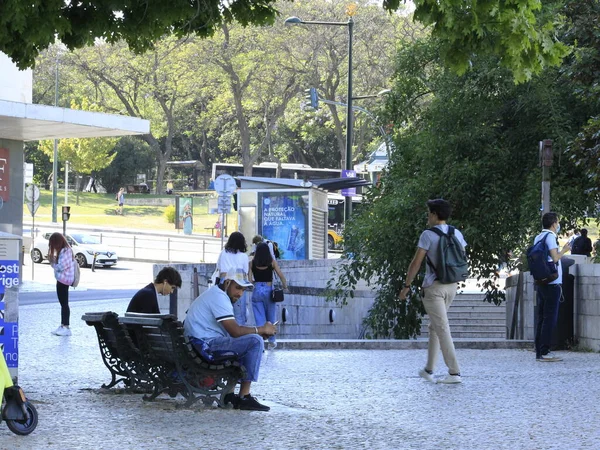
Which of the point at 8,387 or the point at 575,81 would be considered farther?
the point at 575,81

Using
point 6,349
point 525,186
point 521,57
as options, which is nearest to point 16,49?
point 6,349

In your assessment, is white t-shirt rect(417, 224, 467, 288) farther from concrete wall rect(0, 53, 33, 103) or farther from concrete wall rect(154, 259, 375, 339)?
concrete wall rect(0, 53, 33, 103)

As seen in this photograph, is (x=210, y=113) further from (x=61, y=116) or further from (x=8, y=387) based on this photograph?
(x=8, y=387)

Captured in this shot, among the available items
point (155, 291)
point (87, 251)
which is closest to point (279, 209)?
point (87, 251)

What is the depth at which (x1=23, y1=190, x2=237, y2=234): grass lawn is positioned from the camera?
64.5m

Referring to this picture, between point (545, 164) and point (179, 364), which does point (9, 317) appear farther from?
point (545, 164)

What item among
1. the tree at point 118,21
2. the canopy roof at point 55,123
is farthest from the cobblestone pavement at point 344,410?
the canopy roof at point 55,123

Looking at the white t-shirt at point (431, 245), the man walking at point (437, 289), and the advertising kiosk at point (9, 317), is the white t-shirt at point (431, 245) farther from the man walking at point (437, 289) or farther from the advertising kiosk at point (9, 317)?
the advertising kiosk at point (9, 317)

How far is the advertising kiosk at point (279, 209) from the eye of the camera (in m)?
30.0

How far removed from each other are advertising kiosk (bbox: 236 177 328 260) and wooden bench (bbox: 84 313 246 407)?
67.3 ft

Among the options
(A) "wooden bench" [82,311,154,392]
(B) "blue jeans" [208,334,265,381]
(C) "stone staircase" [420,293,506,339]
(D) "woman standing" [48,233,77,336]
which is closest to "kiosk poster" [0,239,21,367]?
(A) "wooden bench" [82,311,154,392]

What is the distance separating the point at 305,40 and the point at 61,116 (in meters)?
28.5

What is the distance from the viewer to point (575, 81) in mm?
16859

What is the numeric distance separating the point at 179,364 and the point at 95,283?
26705mm
